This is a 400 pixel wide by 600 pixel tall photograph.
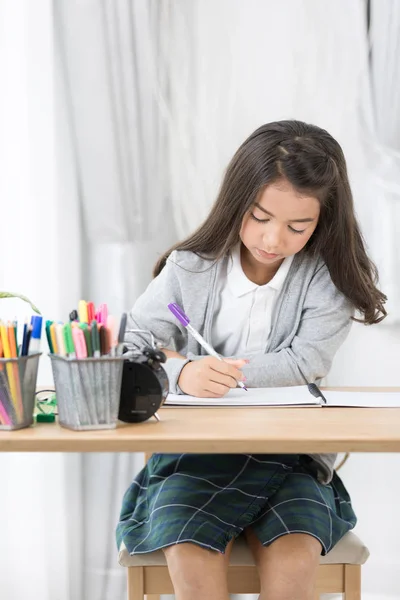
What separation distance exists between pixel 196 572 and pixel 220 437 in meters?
0.35

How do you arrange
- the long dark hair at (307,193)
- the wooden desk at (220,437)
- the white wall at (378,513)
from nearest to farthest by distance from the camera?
the wooden desk at (220,437) → the long dark hair at (307,193) → the white wall at (378,513)

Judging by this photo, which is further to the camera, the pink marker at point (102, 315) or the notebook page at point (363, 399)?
the notebook page at point (363, 399)

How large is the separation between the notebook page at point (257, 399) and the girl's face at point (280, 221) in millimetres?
267

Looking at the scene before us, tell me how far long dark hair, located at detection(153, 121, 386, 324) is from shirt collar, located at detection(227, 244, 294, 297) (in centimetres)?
3

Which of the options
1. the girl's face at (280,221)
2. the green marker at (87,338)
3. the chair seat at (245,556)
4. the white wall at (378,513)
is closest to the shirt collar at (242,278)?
the girl's face at (280,221)

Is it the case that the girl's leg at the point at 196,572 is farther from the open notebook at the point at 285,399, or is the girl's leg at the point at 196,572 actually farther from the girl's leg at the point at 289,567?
the open notebook at the point at 285,399

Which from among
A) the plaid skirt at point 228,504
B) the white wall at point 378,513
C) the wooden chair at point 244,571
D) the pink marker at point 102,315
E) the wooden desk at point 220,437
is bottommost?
the white wall at point 378,513

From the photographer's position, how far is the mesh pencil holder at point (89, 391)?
3.25 ft

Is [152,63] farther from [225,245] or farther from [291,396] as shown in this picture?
[291,396]

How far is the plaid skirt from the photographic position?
1.23 metres

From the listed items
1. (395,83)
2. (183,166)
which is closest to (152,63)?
(183,166)

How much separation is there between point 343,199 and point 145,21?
835 millimetres

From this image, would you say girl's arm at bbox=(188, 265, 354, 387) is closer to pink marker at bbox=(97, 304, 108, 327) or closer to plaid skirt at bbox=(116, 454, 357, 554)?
plaid skirt at bbox=(116, 454, 357, 554)

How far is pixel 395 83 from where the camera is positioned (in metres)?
1.99
